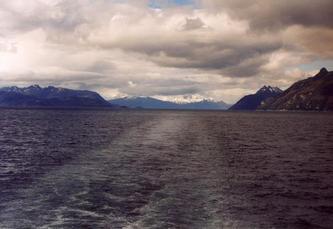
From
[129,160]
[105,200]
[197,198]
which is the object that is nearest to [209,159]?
[129,160]

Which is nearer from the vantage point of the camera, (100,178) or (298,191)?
(298,191)

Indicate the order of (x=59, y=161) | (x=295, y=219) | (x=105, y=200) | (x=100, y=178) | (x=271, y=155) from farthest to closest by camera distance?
(x=271, y=155) → (x=59, y=161) → (x=100, y=178) → (x=105, y=200) → (x=295, y=219)

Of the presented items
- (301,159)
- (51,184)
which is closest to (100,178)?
(51,184)

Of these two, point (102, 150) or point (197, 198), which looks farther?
point (102, 150)

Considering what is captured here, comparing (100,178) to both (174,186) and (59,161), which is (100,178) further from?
(59,161)

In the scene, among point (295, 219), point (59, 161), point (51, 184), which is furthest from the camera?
point (59, 161)

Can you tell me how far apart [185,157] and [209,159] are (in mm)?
4472

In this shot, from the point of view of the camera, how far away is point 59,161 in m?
61.1

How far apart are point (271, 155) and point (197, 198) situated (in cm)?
4118

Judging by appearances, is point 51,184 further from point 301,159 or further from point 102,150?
point 301,159

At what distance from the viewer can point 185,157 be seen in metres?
69.9

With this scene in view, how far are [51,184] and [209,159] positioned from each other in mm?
31523

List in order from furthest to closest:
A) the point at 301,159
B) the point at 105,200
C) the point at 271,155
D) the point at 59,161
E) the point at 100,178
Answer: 1. the point at 271,155
2. the point at 301,159
3. the point at 59,161
4. the point at 100,178
5. the point at 105,200

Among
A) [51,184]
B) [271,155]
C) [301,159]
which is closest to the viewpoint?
[51,184]
